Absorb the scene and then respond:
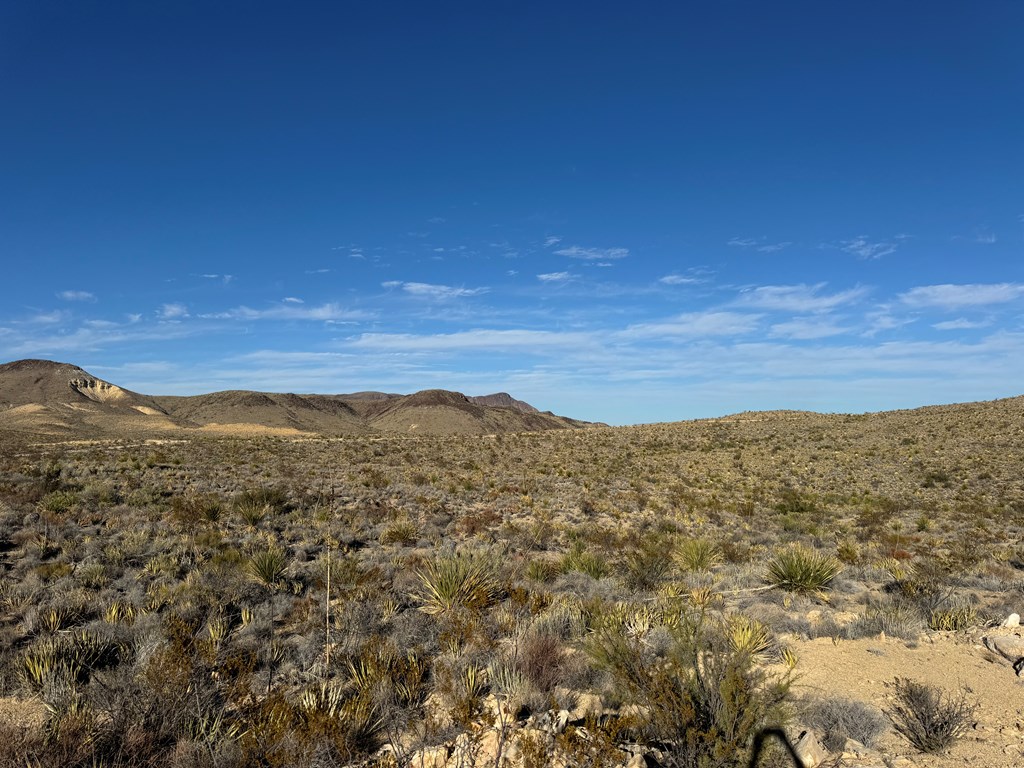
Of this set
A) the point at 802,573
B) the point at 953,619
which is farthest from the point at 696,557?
the point at 953,619

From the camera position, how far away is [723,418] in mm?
59031

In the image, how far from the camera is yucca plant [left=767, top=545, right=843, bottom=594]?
336 inches

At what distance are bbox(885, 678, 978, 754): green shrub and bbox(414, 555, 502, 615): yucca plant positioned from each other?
4.73m

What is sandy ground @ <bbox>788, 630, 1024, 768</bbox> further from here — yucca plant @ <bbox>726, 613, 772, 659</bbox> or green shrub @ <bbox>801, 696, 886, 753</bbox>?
yucca plant @ <bbox>726, 613, 772, 659</bbox>

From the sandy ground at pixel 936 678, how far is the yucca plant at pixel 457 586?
4006 millimetres

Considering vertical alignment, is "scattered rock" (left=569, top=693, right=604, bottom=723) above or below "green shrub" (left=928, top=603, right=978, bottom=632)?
below

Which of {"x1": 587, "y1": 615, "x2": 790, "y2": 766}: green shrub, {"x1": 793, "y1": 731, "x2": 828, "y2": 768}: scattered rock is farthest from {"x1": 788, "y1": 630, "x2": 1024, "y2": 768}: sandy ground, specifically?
{"x1": 587, "y1": 615, "x2": 790, "y2": 766}: green shrub

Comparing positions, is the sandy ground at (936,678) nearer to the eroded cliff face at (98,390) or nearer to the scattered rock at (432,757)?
the scattered rock at (432,757)

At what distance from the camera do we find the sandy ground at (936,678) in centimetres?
428

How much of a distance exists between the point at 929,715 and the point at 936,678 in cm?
134

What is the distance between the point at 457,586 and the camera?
7793mm

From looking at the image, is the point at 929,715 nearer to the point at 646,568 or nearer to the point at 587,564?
the point at 646,568

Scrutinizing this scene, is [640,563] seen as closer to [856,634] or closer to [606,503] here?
[856,634]

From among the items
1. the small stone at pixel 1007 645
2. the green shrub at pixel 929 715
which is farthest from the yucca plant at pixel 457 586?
the small stone at pixel 1007 645
